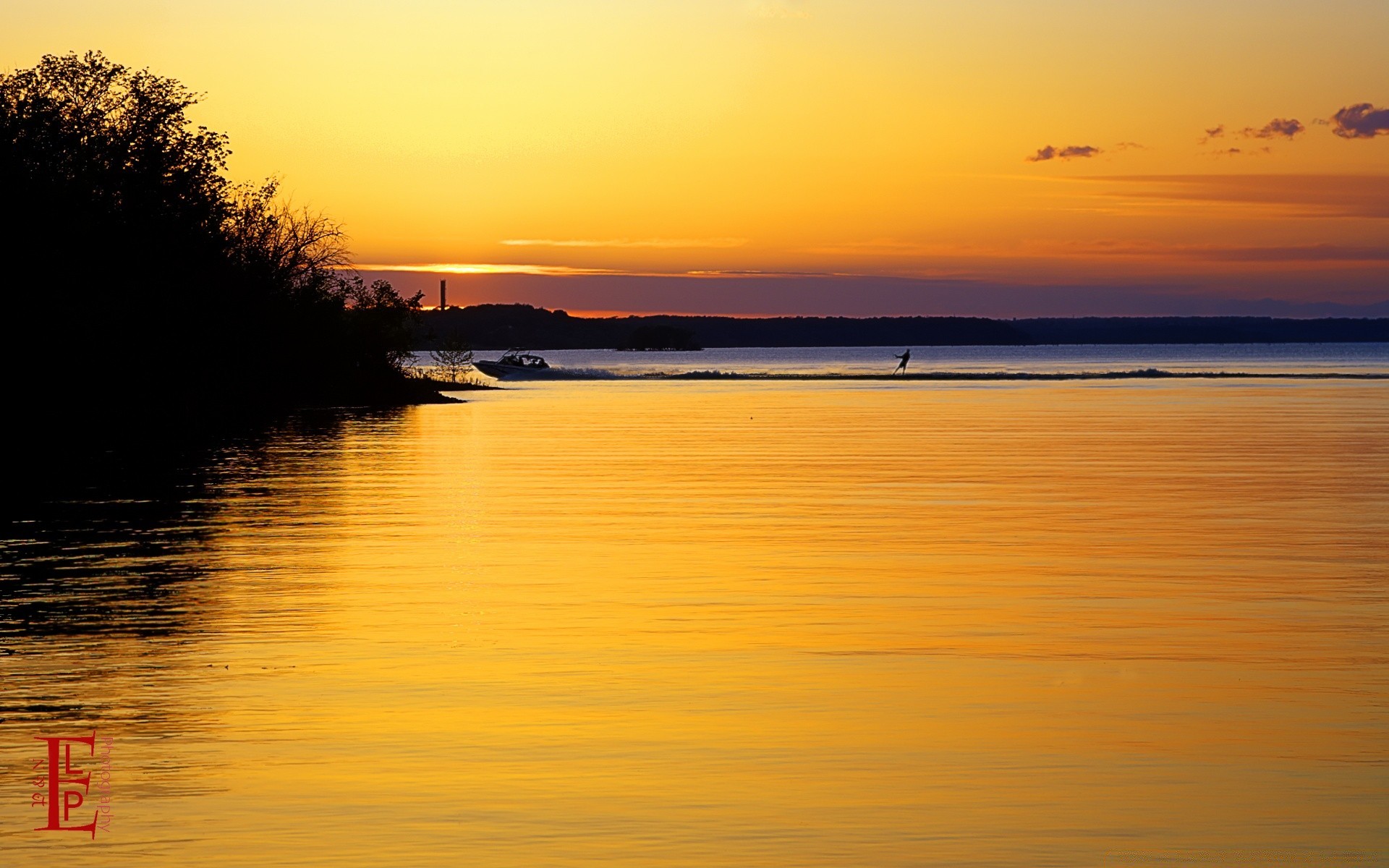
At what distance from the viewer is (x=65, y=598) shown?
64.8ft

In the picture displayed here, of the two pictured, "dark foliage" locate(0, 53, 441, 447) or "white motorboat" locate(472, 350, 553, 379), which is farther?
"white motorboat" locate(472, 350, 553, 379)

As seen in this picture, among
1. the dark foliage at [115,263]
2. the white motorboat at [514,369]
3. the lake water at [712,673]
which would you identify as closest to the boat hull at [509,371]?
the white motorboat at [514,369]

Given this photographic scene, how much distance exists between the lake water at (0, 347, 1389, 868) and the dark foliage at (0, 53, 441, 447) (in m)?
25.8

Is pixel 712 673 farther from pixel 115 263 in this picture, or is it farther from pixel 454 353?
pixel 454 353

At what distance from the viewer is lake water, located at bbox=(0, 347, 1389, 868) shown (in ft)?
33.7

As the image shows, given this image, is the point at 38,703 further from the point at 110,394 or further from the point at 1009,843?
the point at 110,394

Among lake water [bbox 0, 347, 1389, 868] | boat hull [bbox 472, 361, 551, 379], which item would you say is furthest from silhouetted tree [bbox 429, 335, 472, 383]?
lake water [bbox 0, 347, 1389, 868]

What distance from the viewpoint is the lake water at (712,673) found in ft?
33.7

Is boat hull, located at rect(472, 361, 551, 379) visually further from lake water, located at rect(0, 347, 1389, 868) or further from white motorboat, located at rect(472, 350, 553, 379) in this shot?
lake water, located at rect(0, 347, 1389, 868)

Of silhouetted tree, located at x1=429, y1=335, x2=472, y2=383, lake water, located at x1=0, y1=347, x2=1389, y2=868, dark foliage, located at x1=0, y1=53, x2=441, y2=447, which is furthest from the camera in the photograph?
silhouetted tree, located at x1=429, y1=335, x2=472, y2=383

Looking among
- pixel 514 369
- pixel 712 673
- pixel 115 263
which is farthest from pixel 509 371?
pixel 712 673

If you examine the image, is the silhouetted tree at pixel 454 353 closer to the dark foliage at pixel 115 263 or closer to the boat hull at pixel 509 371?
the boat hull at pixel 509 371

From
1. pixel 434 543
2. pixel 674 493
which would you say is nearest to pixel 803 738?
pixel 434 543

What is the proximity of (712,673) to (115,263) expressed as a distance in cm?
5310
